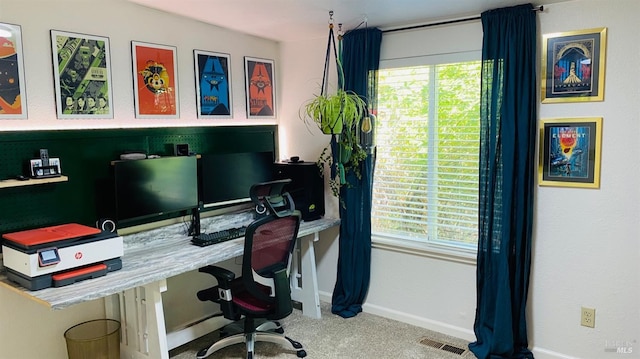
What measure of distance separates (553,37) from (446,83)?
0.74 m

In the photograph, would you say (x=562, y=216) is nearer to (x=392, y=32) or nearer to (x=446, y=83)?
(x=446, y=83)

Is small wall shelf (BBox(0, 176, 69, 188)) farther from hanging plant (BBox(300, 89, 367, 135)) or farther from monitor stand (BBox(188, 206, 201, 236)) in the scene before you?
hanging plant (BBox(300, 89, 367, 135))

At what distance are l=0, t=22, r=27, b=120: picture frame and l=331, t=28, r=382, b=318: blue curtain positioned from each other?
2174 millimetres

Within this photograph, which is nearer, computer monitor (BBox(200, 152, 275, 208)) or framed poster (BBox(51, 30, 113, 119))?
framed poster (BBox(51, 30, 113, 119))

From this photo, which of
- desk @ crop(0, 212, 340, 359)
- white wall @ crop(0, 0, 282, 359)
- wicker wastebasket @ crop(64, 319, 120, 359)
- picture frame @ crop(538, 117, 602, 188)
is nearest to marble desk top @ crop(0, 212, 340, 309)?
desk @ crop(0, 212, 340, 359)

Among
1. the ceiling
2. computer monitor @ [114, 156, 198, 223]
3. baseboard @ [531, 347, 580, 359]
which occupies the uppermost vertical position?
the ceiling

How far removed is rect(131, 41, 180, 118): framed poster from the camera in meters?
3.09

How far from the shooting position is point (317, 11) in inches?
123

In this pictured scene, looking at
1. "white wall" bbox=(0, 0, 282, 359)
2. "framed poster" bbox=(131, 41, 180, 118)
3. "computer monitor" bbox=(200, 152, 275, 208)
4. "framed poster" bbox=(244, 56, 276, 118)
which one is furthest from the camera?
"framed poster" bbox=(244, 56, 276, 118)

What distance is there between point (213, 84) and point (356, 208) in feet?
4.81

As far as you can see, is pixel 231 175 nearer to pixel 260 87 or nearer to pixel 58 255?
pixel 260 87

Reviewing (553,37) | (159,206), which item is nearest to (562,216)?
(553,37)

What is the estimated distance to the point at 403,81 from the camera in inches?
141

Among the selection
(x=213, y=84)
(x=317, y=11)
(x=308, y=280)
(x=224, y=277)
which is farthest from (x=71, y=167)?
(x=308, y=280)
